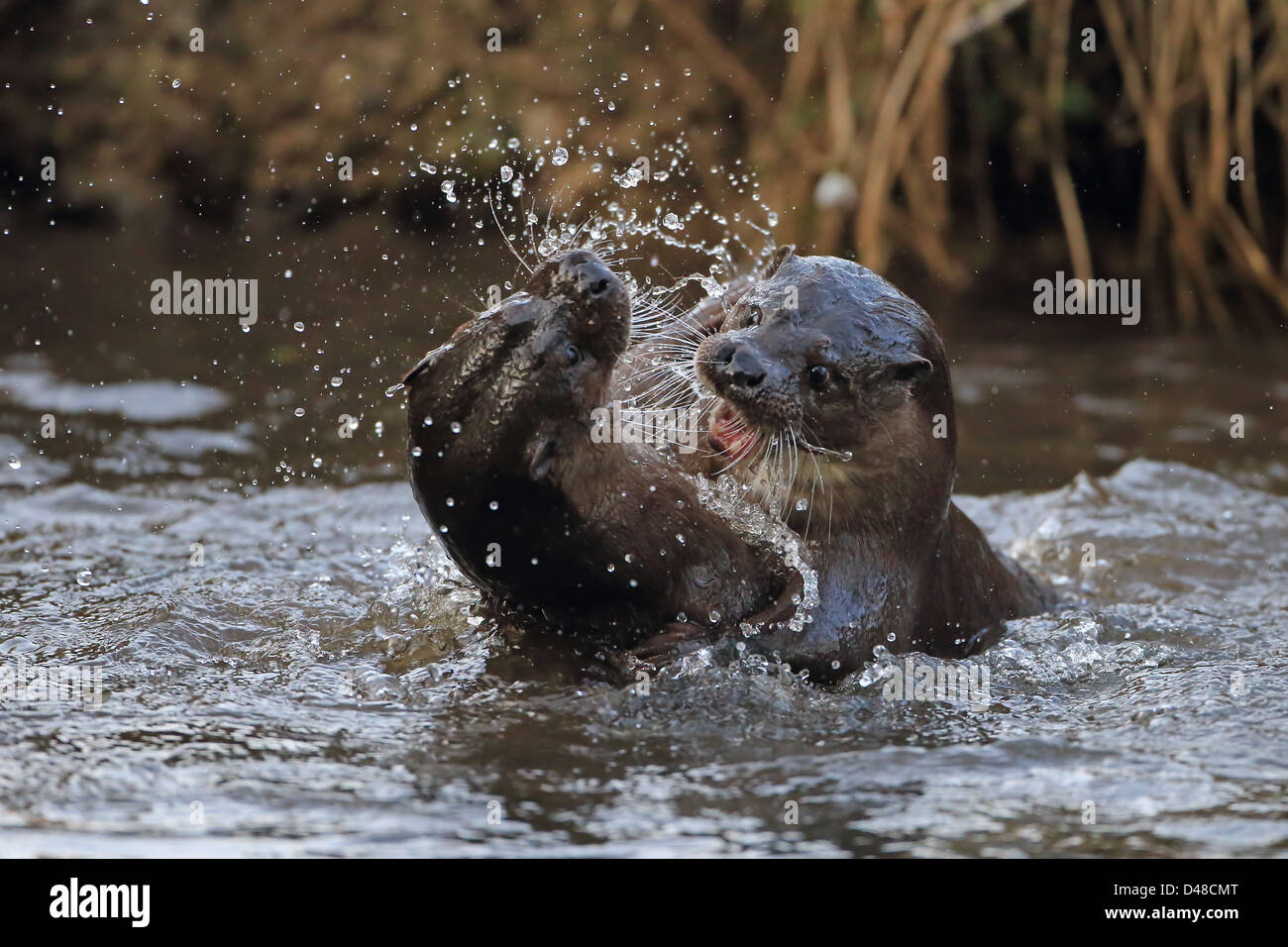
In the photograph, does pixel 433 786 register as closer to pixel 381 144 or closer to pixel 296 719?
pixel 296 719

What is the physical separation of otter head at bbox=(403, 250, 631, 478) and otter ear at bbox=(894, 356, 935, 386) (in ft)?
A: 2.30

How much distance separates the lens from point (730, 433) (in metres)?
3.88

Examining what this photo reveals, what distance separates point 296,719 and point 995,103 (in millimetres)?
5769

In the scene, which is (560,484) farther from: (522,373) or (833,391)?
(833,391)

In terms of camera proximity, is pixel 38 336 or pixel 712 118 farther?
pixel 712 118

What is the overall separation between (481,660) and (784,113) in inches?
196

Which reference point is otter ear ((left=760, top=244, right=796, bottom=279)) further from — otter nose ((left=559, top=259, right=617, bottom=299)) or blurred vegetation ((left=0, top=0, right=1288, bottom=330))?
blurred vegetation ((left=0, top=0, right=1288, bottom=330))

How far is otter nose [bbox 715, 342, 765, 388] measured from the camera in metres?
3.63

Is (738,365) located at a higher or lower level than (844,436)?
higher

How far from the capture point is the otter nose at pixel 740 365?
3633 mm

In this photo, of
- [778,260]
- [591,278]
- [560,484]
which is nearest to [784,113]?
[778,260]

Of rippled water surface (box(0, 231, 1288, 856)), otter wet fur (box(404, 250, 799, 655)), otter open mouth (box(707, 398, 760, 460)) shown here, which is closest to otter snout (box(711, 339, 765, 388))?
otter open mouth (box(707, 398, 760, 460))

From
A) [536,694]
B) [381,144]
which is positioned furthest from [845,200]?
[536,694]
